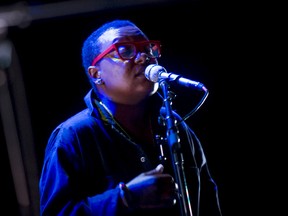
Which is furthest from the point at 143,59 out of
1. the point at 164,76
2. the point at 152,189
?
the point at 152,189

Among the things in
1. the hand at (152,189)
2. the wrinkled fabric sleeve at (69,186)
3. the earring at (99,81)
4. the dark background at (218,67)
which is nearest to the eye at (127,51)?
the earring at (99,81)

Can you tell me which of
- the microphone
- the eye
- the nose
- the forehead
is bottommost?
A: the microphone

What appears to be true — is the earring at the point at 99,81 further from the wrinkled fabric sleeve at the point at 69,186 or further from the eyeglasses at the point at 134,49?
the wrinkled fabric sleeve at the point at 69,186

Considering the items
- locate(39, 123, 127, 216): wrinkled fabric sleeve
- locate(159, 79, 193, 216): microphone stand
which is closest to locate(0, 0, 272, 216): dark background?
locate(39, 123, 127, 216): wrinkled fabric sleeve

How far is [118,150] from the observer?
2287 mm

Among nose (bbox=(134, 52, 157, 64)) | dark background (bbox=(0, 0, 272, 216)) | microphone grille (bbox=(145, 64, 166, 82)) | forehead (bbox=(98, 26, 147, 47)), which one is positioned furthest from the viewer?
dark background (bbox=(0, 0, 272, 216))

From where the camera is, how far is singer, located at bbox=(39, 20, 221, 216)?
195 centimetres

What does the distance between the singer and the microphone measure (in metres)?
0.18

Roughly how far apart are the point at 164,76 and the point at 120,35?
2.27ft

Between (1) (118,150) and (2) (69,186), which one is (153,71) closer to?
(1) (118,150)

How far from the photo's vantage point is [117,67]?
2.48m

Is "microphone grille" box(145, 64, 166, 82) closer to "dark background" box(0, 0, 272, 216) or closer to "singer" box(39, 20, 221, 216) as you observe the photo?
"singer" box(39, 20, 221, 216)

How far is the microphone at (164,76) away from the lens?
1.97m

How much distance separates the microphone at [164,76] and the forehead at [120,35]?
0.41 meters
